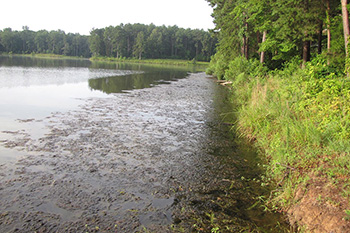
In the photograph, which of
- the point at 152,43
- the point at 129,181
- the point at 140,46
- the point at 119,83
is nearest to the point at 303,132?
the point at 129,181

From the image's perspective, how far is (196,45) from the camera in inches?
4830

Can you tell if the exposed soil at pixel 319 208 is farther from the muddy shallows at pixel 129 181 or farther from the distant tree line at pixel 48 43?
the distant tree line at pixel 48 43

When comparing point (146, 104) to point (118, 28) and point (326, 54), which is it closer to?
point (326, 54)

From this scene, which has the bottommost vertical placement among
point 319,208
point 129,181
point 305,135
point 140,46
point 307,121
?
point 129,181

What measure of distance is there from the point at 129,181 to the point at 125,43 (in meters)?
122

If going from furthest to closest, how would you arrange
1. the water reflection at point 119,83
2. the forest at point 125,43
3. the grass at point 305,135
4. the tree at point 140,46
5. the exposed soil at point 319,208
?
1. the forest at point 125,43
2. the tree at point 140,46
3. the water reflection at point 119,83
4. the grass at point 305,135
5. the exposed soil at point 319,208

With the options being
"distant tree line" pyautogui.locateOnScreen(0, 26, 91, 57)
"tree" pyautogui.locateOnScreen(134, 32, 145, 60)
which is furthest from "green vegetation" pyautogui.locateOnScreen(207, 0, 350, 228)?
"distant tree line" pyautogui.locateOnScreen(0, 26, 91, 57)

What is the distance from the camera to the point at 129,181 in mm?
6008

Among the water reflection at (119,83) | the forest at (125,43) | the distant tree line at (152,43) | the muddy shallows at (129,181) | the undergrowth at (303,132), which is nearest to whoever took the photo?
the muddy shallows at (129,181)

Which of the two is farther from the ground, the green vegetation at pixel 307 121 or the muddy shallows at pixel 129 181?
the green vegetation at pixel 307 121

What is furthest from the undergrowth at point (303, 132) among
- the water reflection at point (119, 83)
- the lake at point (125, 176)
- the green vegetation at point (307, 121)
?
the water reflection at point (119, 83)

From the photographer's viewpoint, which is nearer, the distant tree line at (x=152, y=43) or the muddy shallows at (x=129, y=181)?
the muddy shallows at (x=129, y=181)

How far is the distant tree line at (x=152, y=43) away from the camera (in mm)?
117000

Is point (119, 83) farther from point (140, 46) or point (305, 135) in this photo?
point (140, 46)
